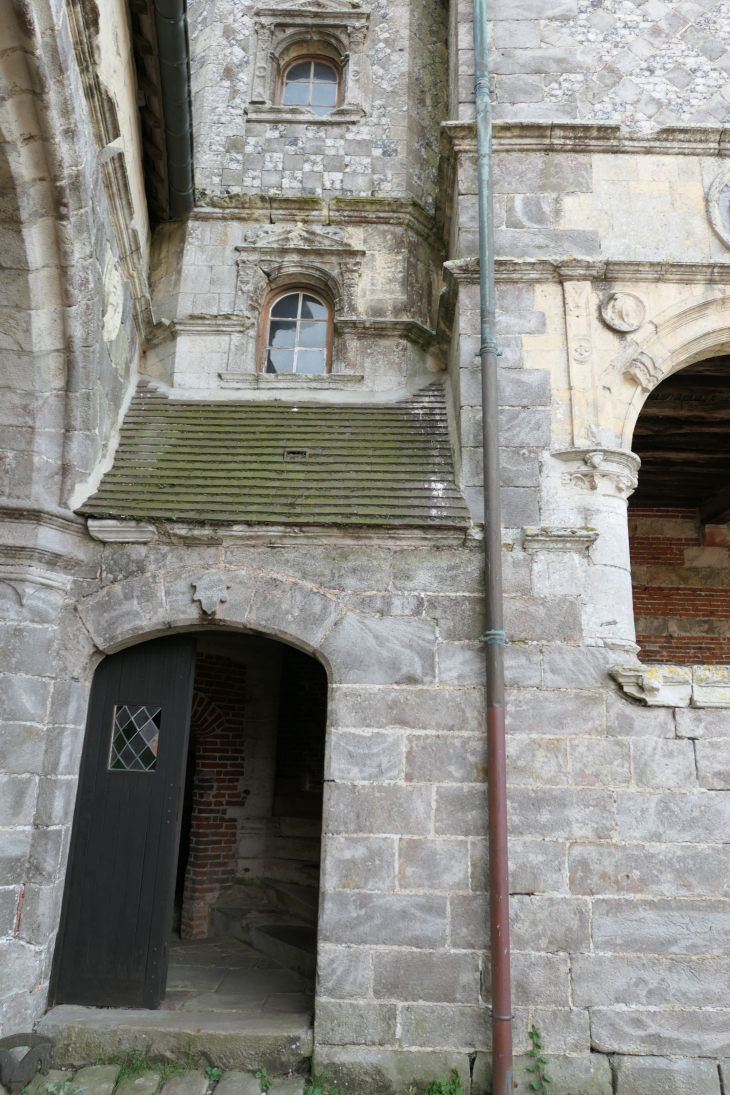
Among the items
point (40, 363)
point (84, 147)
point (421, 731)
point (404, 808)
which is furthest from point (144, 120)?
point (404, 808)

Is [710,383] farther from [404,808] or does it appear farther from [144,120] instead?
[144,120]

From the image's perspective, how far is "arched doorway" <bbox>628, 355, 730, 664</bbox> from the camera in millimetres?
8078

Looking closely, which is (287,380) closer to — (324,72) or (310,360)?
(310,360)

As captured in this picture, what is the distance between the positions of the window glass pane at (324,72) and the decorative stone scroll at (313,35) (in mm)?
120

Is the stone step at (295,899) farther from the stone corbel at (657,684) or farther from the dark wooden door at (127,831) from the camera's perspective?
the stone corbel at (657,684)

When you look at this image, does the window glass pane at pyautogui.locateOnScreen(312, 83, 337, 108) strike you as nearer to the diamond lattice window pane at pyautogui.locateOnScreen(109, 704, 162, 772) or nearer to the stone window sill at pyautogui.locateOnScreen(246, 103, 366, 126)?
the stone window sill at pyautogui.locateOnScreen(246, 103, 366, 126)

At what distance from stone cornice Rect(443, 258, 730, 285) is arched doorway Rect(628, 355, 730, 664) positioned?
2.70 metres

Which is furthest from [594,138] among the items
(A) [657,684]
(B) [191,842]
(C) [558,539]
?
(B) [191,842]

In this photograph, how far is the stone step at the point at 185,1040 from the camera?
407 centimetres

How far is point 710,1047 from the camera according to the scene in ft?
12.9

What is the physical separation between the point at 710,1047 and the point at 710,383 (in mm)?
4891

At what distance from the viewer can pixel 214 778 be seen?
290 inches

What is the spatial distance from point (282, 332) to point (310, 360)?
392mm

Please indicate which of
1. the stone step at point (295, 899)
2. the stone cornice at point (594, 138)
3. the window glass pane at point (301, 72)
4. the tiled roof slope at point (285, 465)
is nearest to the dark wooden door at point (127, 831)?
the tiled roof slope at point (285, 465)
